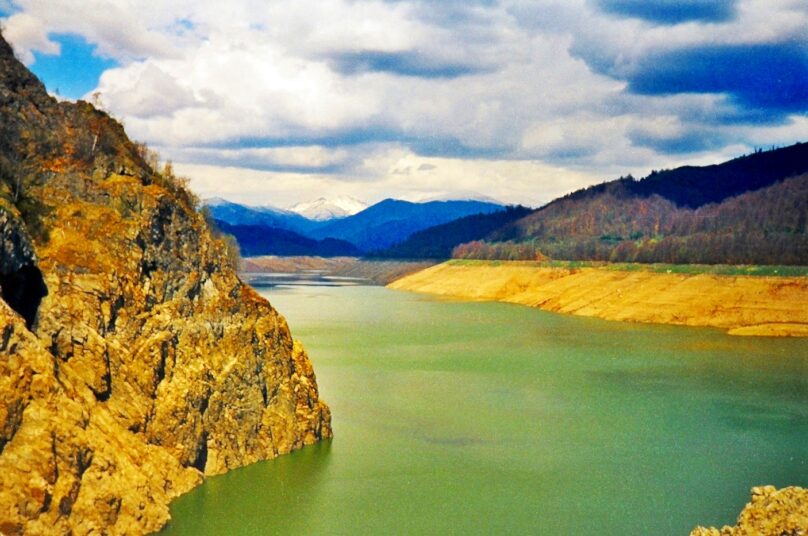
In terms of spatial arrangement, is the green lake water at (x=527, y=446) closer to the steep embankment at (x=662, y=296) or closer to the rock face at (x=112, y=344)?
the rock face at (x=112, y=344)

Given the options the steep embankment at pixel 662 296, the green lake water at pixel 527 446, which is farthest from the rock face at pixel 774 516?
the steep embankment at pixel 662 296

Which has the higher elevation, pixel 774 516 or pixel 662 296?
pixel 662 296

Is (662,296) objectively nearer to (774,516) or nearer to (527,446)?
(527,446)

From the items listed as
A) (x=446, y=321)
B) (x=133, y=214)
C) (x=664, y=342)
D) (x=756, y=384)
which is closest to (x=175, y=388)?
(x=133, y=214)

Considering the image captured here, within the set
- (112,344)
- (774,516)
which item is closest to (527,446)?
(774,516)

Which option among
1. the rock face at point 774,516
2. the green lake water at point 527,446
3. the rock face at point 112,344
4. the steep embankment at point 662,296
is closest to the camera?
the rock face at point 774,516

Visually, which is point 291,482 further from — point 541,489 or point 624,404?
point 624,404

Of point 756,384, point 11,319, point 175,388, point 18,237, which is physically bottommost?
point 756,384
